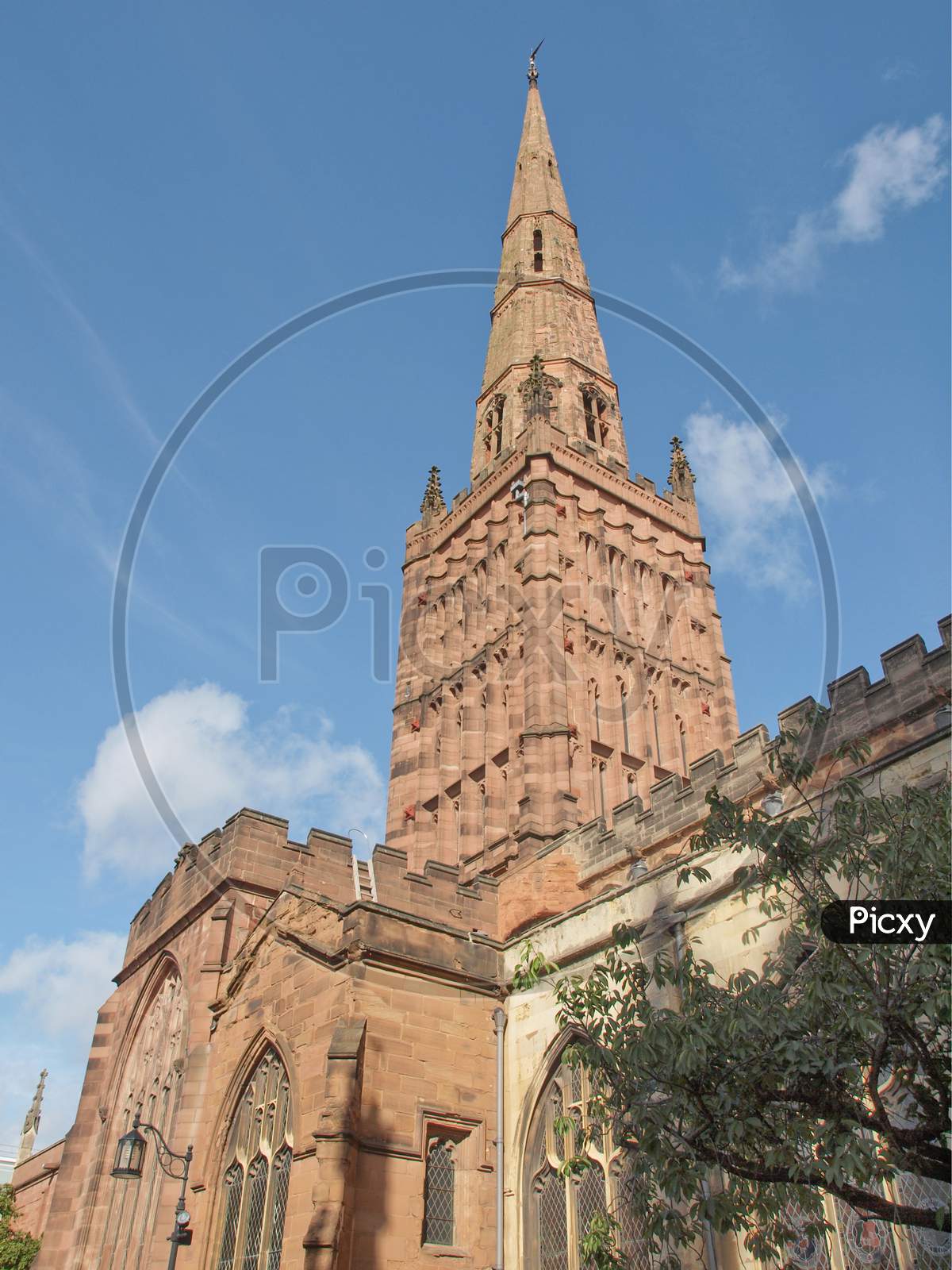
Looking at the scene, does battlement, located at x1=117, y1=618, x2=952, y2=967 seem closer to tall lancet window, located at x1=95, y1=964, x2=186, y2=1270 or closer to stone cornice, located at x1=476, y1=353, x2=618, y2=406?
tall lancet window, located at x1=95, y1=964, x2=186, y2=1270

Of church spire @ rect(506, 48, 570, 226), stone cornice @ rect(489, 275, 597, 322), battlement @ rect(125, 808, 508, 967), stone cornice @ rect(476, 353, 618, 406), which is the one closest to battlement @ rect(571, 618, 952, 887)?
battlement @ rect(125, 808, 508, 967)

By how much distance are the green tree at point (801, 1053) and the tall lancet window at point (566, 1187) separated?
4.65 metres

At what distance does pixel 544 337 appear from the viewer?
150 ft

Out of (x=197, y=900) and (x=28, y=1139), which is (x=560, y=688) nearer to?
(x=197, y=900)

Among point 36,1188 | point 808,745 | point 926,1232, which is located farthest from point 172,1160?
point 36,1188

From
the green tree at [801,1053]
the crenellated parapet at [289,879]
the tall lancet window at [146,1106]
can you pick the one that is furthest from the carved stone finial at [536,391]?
the green tree at [801,1053]

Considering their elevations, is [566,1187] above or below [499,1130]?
below

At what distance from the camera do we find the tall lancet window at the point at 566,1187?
1270 centimetres

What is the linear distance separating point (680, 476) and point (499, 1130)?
102ft

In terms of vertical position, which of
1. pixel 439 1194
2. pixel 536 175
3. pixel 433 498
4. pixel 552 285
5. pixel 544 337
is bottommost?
pixel 439 1194

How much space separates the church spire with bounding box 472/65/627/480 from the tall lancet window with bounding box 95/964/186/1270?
78.1 ft

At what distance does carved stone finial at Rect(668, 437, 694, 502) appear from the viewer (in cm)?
4134

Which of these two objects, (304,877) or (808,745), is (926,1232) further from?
(304,877)

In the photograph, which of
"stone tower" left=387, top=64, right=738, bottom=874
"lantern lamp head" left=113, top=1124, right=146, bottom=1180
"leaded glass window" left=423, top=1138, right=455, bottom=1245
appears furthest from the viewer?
"stone tower" left=387, top=64, right=738, bottom=874
